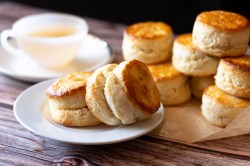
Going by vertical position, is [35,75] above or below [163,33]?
below

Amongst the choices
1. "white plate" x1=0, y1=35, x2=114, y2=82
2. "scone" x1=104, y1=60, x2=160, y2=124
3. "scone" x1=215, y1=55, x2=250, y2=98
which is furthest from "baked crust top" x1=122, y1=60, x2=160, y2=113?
"white plate" x1=0, y1=35, x2=114, y2=82

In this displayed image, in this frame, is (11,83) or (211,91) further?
(11,83)

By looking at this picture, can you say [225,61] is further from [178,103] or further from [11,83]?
[11,83]

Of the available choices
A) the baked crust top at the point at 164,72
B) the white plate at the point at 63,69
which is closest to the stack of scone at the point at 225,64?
the baked crust top at the point at 164,72

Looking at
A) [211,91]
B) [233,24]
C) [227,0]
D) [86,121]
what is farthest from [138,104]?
[227,0]

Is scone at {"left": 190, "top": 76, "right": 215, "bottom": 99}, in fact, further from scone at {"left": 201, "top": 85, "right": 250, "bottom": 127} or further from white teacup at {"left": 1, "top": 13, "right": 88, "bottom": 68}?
white teacup at {"left": 1, "top": 13, "right": 88, "bottom": 68}

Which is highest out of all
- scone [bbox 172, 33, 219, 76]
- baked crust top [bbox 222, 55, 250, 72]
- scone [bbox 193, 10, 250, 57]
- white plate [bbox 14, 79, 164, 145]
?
scone [bbox 193, 10, 250, 57]
